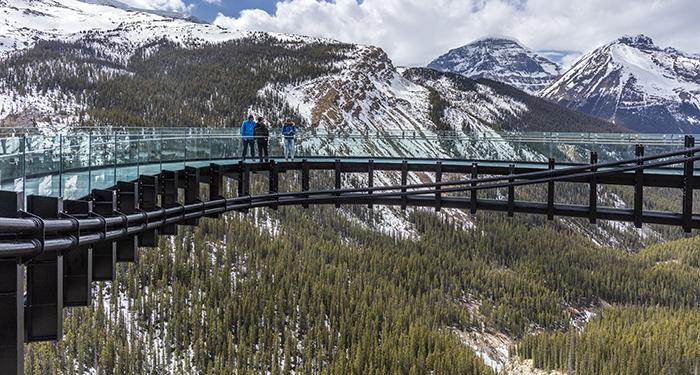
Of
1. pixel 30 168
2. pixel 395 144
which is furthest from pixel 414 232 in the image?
pixel 30 168

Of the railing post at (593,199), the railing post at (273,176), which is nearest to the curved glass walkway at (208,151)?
the railing post at (273,176)

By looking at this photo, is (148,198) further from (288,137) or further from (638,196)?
(638,196)

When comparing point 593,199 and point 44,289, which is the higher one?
point 593,199

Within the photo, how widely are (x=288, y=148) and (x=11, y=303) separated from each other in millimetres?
20991

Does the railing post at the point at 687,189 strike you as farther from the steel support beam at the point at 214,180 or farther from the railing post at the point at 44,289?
the railing post at the point at 44,289

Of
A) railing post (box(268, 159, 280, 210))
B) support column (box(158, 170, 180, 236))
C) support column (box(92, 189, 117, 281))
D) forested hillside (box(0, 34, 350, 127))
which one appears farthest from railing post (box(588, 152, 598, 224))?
forested hillside (box(0, 34, 350, 127))

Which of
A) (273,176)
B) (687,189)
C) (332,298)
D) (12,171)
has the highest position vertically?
(12,171)

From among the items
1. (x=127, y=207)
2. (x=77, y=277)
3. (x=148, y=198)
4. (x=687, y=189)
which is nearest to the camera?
(x=77, y=277)

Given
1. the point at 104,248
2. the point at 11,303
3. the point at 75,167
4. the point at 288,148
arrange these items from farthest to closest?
1. the point at 288,148
2. the point at 104,248
3. the point at 75,167
4. the point at 11,303

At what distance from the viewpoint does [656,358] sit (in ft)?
318

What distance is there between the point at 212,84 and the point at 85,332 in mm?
130571

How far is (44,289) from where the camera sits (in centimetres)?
1195

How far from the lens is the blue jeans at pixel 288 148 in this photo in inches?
1174

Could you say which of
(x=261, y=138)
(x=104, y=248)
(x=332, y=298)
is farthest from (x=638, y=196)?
(x=332, y=298)
